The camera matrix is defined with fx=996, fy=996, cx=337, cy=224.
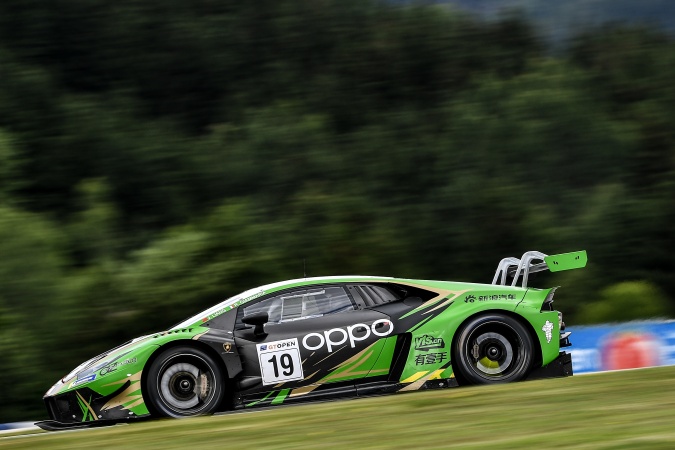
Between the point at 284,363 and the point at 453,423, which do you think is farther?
the point at 284,363

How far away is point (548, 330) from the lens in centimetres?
956

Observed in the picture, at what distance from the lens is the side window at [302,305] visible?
9.38 meters

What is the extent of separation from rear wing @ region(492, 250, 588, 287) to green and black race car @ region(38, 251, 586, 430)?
0.38 m

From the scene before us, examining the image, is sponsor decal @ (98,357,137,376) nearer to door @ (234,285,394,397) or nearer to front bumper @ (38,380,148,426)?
front bumper @ (38,380,148,426)

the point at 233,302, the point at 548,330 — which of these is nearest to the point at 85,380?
the point at 233,302

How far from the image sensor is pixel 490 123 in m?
39.5

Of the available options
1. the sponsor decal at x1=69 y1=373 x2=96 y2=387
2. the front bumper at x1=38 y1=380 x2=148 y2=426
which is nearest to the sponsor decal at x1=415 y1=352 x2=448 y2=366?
the front bumper at x1=38 y1=380 x2=148 y2=426

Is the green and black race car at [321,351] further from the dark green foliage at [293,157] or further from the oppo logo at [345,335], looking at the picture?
the dark green foliage at [293,157]

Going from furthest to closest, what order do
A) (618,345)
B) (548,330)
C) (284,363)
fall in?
(618,345) → (548,330) → (284,363)

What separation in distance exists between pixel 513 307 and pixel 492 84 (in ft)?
116

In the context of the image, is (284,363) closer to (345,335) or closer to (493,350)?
(345,335)

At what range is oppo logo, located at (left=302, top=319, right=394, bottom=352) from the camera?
916 cm

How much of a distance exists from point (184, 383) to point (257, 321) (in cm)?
86

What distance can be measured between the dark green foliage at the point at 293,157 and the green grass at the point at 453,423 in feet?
35.6
